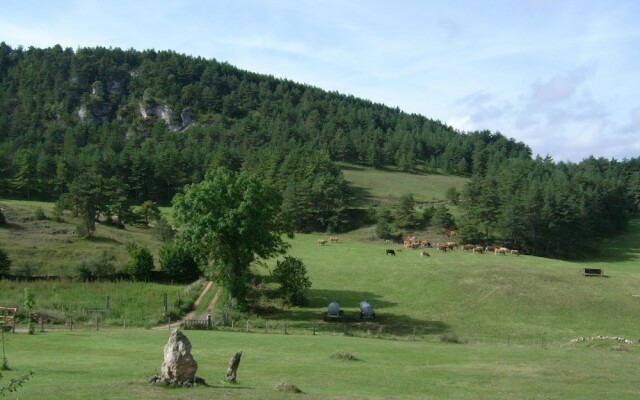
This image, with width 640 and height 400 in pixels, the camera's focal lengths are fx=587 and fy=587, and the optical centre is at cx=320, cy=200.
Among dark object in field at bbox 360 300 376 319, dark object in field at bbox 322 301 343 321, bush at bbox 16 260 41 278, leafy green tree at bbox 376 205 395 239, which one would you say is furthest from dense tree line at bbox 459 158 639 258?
bush at bbox 16 260 41 278

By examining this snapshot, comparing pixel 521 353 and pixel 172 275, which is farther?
pixel 172 275

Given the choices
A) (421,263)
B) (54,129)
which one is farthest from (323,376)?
(54,129)

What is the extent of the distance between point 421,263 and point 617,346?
1384 inches

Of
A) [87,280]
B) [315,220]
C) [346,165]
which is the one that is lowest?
[87,280]

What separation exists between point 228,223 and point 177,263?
52.1 ft

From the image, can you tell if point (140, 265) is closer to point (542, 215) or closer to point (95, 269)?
point (95, 269)

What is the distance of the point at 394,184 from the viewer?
14775cm

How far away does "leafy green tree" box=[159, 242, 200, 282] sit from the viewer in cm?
6606

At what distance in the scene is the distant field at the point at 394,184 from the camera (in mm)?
132875

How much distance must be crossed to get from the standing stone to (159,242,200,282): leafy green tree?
4844cm

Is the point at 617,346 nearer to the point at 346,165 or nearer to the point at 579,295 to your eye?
the point at 579,295

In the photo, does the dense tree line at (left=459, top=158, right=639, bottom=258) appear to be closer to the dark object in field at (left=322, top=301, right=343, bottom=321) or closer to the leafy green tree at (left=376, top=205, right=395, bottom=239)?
the leafy green tree at (left=376, top=205, right=395, bottom=239)

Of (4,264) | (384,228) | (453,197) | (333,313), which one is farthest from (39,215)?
(453,197)

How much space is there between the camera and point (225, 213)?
2153 inches
